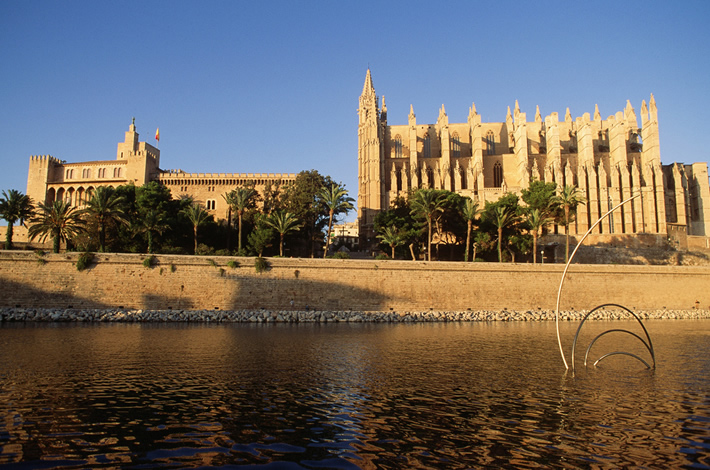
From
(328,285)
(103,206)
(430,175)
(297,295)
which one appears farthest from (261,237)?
(430,175)

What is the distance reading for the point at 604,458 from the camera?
6.52m

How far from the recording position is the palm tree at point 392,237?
3812 cm

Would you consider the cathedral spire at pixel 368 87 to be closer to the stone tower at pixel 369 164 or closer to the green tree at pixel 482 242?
the stone tower at pixel 369 164

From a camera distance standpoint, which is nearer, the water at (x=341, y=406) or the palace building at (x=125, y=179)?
the water at (x=341, y=406)

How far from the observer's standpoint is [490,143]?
58.2 m

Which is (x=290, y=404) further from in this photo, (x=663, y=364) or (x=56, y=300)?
(x=56, y=300)

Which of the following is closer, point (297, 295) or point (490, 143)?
point (297, 295)

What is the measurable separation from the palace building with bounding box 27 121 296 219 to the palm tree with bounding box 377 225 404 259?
15.3 metres

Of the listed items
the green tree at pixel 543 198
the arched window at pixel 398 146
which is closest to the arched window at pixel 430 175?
the arched window at pixel 398 146

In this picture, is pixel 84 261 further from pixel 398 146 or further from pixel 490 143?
pixel 490 143

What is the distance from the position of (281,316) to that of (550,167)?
118 ft

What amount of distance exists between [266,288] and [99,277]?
9185 millimetres

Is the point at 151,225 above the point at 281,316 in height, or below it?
above

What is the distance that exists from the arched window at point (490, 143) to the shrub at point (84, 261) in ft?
144
